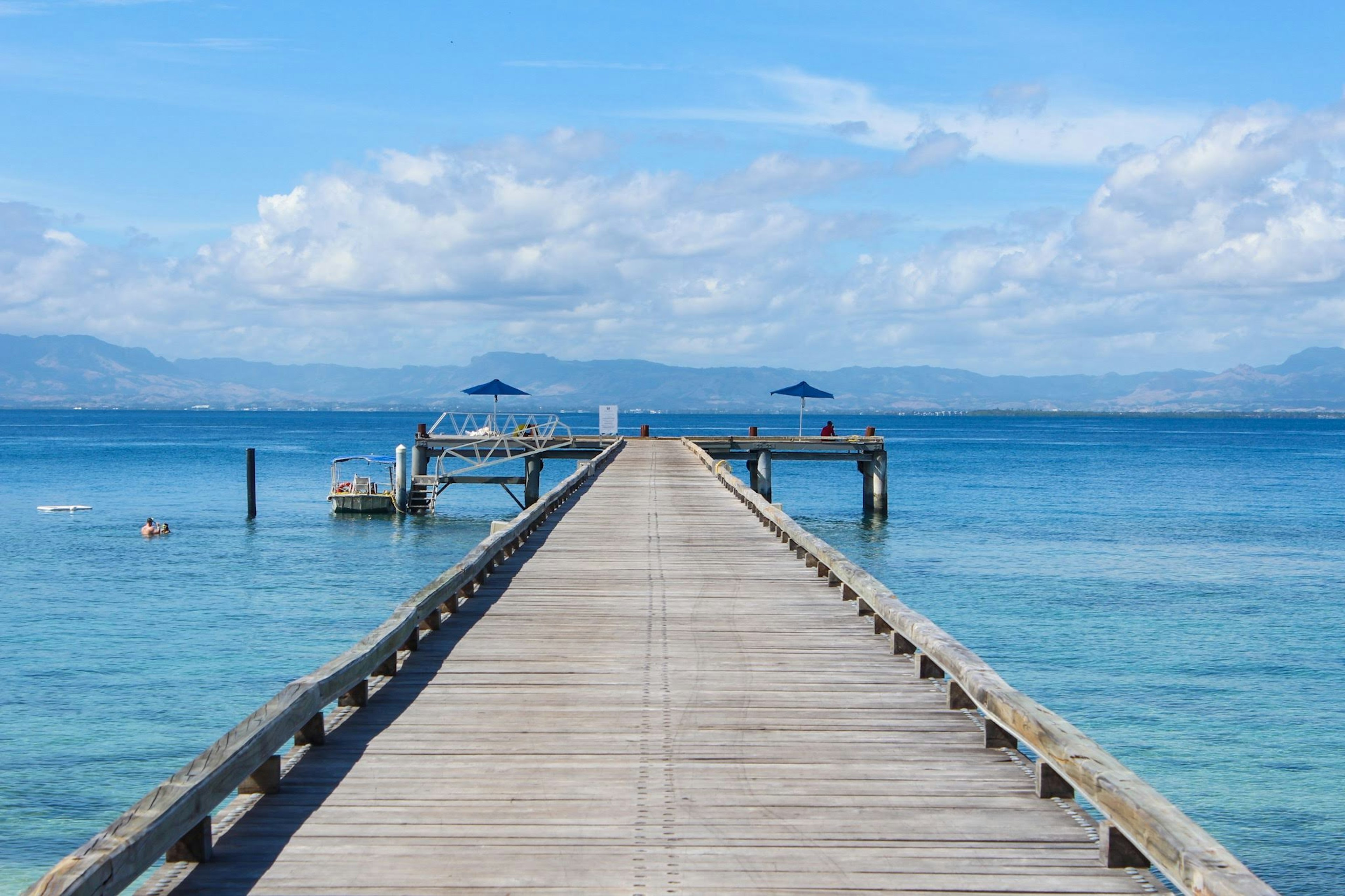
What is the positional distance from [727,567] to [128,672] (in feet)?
30.3

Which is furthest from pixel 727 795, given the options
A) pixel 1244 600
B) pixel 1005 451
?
pixel 1005 451

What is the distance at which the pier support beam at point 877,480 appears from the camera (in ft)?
133

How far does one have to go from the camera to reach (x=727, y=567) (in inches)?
535

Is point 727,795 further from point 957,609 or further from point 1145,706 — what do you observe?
point 957,609

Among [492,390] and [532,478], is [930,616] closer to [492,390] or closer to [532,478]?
[532,478]

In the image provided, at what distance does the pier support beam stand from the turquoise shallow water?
1.10 metres

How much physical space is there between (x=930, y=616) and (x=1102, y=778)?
16852 mm

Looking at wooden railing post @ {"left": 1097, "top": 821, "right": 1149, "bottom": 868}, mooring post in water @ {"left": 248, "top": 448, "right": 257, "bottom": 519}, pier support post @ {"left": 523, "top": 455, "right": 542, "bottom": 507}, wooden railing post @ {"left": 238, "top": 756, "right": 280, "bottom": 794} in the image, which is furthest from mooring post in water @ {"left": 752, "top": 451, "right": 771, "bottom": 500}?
wooden railing post @ {"left": 1097, "top": 821, "right": 1149, "bottom": 868}

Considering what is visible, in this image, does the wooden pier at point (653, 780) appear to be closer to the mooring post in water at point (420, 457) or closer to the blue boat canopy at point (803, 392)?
the mooring post in water at point (420, 457)

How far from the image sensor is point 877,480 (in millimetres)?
41000

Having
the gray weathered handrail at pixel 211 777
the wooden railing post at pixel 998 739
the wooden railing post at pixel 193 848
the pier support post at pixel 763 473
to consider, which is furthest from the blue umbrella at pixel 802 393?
the wooden railing post at pixel 193 848

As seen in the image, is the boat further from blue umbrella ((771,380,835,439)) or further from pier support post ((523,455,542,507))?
blue umbrella ((771,380,835,439))

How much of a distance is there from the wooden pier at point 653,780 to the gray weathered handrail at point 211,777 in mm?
14

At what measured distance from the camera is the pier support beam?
40688 millimetres
